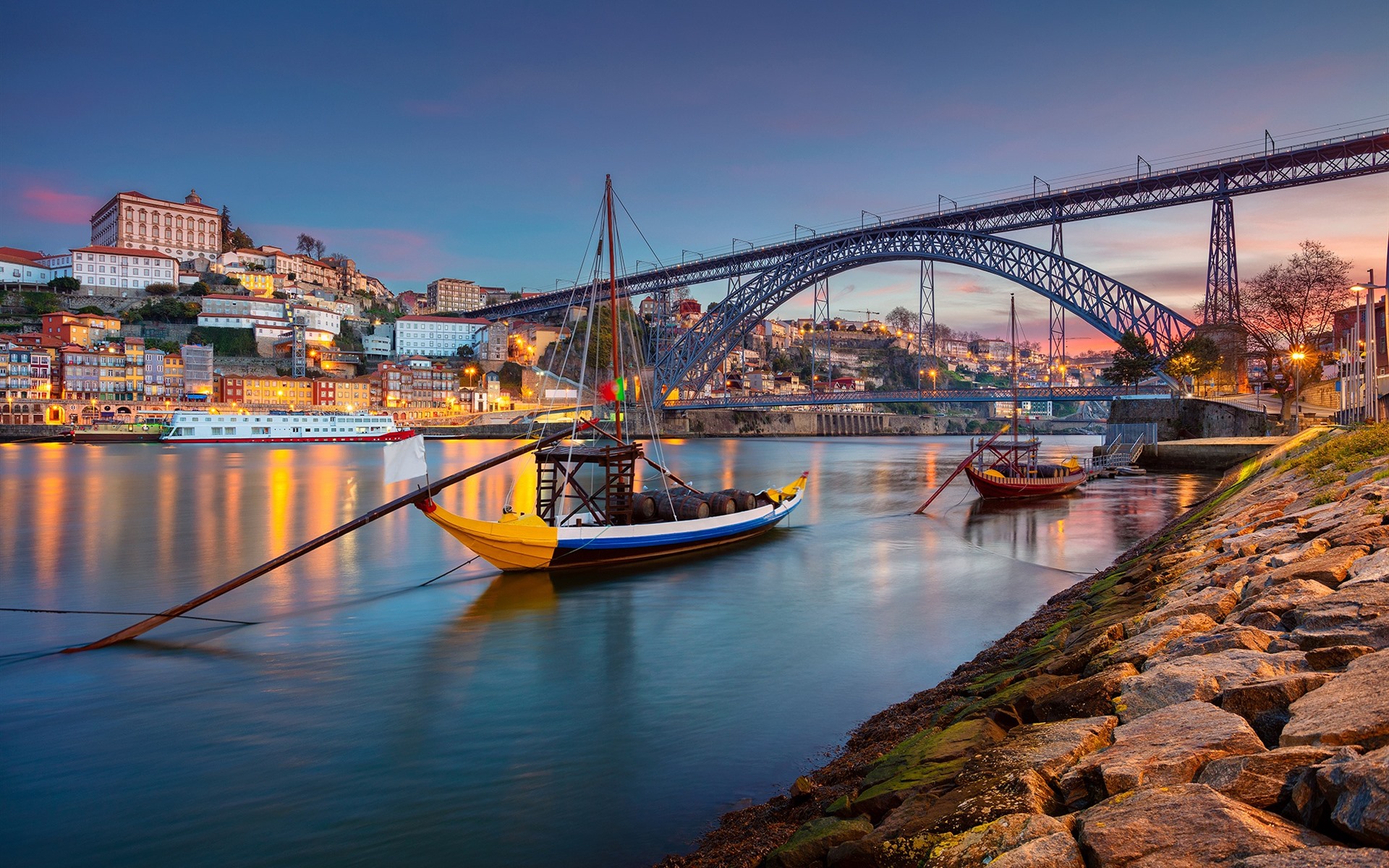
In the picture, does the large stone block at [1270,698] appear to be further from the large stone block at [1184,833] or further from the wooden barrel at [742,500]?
the wooden barrel at [742,500]

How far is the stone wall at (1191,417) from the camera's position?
100 ft

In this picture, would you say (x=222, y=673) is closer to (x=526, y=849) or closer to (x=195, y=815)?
(x=195, y=815)

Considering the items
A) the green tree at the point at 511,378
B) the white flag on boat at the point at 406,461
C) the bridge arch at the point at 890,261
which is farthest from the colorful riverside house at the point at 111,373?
the white flag on boat at the point at 406,461

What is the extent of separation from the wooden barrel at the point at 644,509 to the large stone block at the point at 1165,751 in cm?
1229

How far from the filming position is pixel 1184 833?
226cm

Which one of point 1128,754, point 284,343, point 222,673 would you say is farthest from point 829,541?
point 284,343

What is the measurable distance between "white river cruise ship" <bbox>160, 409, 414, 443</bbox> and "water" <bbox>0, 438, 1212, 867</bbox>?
5386cm

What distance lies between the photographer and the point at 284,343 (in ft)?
291

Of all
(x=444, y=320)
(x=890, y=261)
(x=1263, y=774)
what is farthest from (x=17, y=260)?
(x=1263, y=774)

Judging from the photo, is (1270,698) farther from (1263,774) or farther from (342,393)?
(342,393)

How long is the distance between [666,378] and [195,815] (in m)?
63.4

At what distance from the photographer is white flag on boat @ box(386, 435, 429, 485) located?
35.2ft

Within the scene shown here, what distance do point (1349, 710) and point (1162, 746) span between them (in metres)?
0.58

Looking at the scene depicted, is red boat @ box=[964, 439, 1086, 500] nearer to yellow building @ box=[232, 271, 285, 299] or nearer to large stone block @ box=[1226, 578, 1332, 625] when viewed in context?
large stone block @ box=[1226, 578, 1332, 625]
